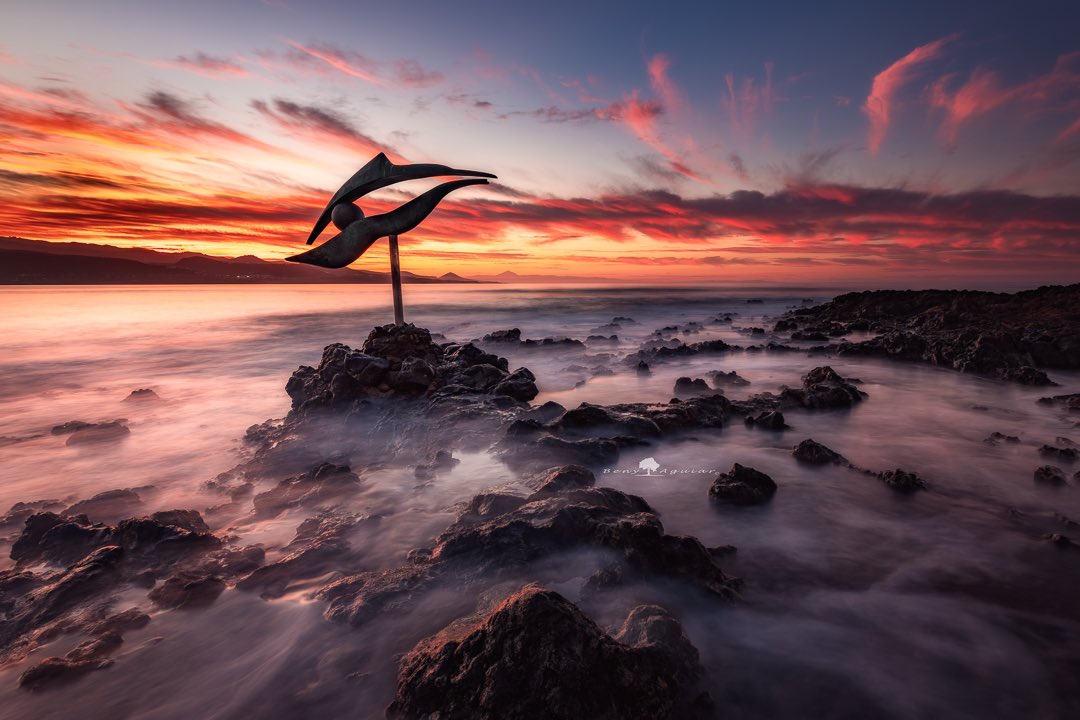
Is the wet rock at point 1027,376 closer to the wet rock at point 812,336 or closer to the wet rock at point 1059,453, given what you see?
the wet rock at point 1059,453

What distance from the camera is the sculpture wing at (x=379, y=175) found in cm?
934

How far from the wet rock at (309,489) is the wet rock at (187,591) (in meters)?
1.52

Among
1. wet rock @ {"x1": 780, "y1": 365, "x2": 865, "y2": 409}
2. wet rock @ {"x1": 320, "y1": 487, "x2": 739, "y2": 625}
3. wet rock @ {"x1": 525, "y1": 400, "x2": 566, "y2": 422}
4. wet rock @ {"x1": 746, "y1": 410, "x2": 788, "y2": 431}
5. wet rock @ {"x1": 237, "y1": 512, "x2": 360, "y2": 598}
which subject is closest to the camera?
wet rock @ {"x1": 320, "y1": 487, "x2": 739, "y2": 625}

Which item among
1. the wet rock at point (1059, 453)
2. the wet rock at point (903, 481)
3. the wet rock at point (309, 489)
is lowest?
the wet rock at point (309, 489)

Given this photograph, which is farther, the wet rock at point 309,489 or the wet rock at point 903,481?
the wet rock at point 903,481

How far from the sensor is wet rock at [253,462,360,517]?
6.12 meters

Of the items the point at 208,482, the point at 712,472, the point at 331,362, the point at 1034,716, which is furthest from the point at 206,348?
the point at 1034,716

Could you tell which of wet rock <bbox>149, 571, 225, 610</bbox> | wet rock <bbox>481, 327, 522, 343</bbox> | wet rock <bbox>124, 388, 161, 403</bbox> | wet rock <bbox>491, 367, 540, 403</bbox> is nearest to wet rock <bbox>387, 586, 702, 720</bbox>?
wet rock <bbox>149, 571, 225, 610</bbox>

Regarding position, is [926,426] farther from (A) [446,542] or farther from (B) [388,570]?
(B) [388,570]

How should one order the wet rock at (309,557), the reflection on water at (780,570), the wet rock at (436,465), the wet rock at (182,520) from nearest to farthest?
the reflection on water at (780,570) < the wet rock at (309,557) < the wet rock at (182,520) < the wet rock at (436,465)

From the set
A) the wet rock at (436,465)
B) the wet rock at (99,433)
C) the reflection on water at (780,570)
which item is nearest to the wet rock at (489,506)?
the reflection on water at (780,570)

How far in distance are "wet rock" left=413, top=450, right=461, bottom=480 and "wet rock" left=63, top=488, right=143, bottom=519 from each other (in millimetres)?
3859

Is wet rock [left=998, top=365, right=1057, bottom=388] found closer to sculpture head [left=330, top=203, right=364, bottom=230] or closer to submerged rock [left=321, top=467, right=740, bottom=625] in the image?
submerged rock [left=321, top=467, right=740, bottom=625]

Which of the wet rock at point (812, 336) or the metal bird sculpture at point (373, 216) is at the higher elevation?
the metal bird sculpture at point (373, 216)
